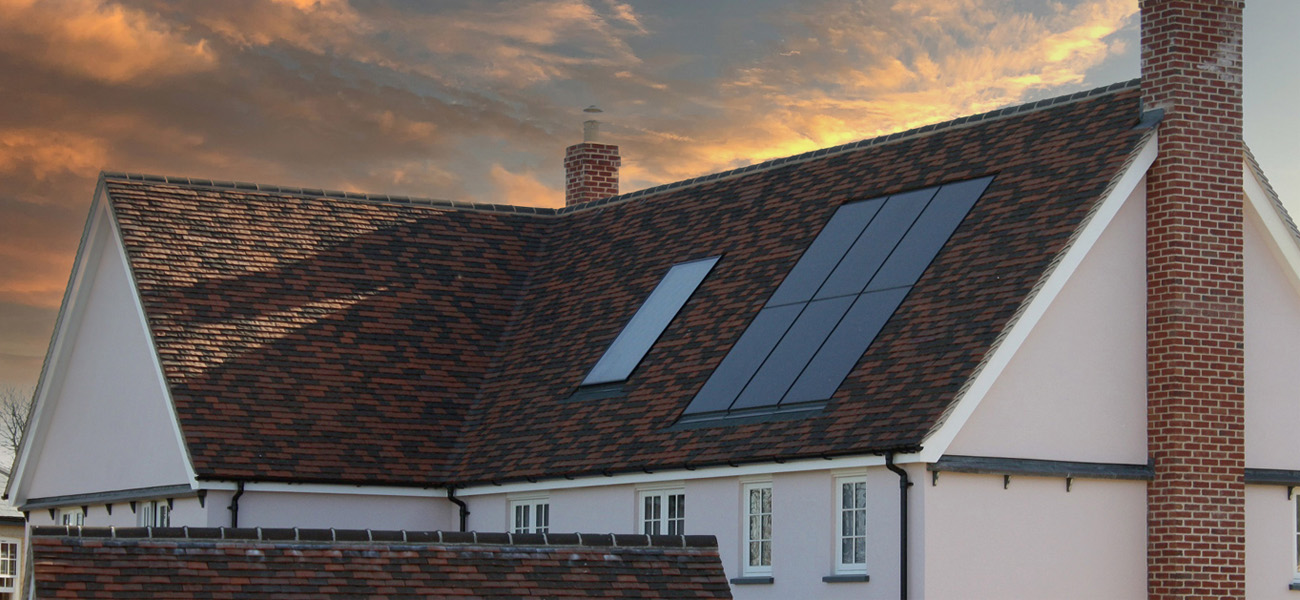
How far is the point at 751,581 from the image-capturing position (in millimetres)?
22766

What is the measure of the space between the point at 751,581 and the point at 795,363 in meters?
2.89

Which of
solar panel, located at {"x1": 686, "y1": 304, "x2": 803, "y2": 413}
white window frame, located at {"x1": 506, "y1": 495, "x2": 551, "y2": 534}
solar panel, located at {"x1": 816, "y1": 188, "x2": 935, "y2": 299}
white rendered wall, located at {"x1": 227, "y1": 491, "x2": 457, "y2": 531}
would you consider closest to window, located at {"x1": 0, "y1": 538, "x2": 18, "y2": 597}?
white rendered wall, located at {"x1": 227, "y1": 491, "x2": 457, "y2": 531}

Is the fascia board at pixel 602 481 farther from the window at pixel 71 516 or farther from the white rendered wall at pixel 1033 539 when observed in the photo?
the window at pixel 71 516

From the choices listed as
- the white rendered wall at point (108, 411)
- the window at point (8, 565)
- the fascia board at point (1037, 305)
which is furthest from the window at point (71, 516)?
the window at point (8, 565)

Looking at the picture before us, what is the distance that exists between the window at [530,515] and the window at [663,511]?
2181 mm

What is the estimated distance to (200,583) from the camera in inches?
642

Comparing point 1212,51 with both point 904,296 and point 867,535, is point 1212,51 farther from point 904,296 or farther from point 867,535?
point 867,535

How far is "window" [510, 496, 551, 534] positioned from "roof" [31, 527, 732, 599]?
7.74 m

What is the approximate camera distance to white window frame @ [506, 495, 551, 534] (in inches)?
1050

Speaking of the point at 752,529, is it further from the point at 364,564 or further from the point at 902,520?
the point at 364,564

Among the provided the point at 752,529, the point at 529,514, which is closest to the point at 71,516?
the point at 529,514

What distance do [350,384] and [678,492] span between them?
23.3ft

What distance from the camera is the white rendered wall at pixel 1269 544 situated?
22.7 meters

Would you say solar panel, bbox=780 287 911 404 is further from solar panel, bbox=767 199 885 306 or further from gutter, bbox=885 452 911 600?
gutter, bbox=885 452 911 600
